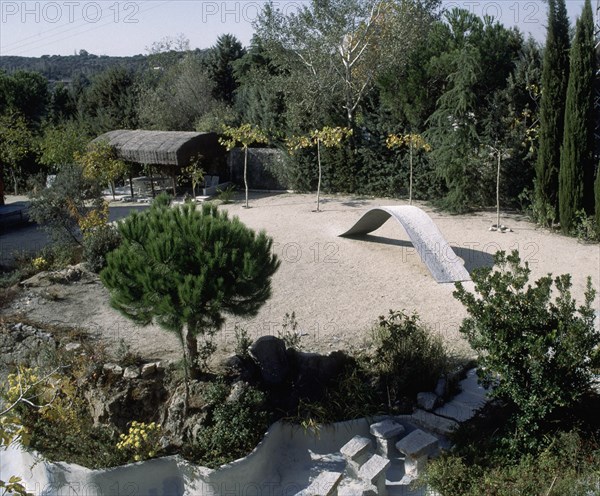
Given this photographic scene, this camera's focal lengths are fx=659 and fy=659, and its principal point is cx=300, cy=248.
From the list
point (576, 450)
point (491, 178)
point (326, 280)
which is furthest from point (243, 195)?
point (576, 450)

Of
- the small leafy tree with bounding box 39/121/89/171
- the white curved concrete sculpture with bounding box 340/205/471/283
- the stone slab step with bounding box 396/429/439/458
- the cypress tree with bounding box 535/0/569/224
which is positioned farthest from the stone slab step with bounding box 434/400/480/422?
the small leafy tree with bounding box 39/121/89/171

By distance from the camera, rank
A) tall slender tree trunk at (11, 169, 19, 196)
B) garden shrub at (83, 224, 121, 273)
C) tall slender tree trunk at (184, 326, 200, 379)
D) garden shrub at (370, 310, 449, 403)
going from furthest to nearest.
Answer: tall slender tree trunk at (11, 169, 19, 196)
garden shrub at (83, 224, 121, 273)
garden shrub at (370, 310, 449, 403)
tall slender tree trunk at (184, 326, 200, 379)

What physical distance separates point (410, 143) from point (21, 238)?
10290 mm

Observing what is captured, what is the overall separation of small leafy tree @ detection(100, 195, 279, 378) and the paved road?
6.92 meters

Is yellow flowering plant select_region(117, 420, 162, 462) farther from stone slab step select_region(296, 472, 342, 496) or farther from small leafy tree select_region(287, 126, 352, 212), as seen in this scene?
small leafy tree select_region(287, 126, 352, 212)

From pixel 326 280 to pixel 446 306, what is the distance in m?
2.28

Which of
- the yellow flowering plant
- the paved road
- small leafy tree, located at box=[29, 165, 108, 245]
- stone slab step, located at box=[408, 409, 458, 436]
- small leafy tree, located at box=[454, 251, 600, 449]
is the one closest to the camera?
small leafy tree, located at box=[454, 251, 600, 449]

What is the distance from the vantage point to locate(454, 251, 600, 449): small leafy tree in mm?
6375

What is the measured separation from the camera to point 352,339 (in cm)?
930

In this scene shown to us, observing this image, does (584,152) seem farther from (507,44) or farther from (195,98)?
(195,98)

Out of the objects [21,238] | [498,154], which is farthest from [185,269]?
[498,154]

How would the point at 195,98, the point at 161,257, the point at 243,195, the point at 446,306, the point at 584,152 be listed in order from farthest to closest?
the point at 195,98 < the point at 243,195 < the point at 584,152 < the point at 446,306 < the point at 161,257

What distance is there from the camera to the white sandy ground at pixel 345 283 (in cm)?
956

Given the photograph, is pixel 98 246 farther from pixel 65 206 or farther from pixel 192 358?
pixel 192 358
